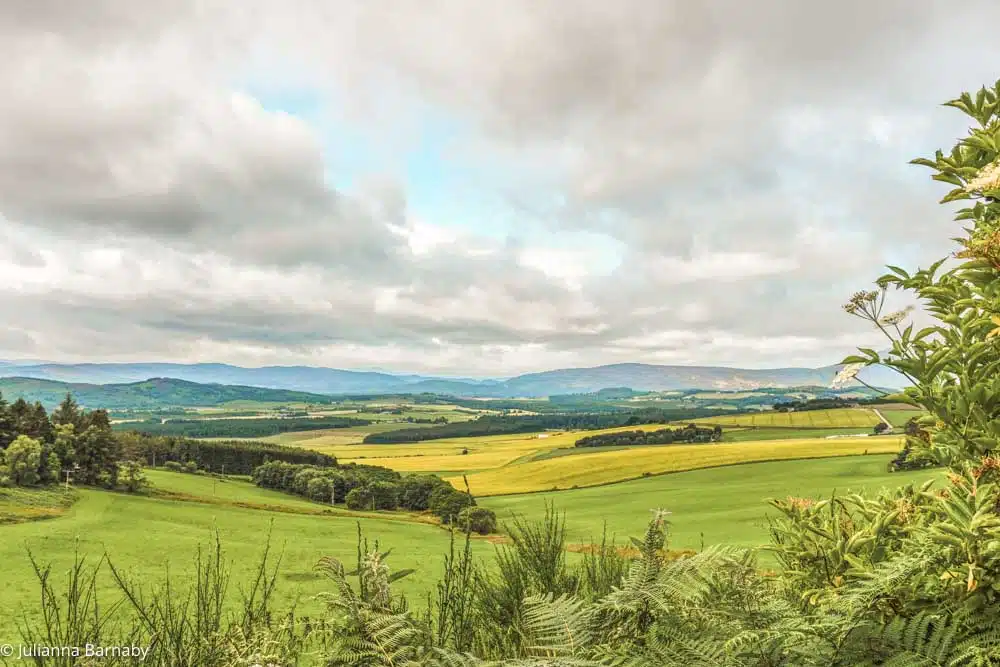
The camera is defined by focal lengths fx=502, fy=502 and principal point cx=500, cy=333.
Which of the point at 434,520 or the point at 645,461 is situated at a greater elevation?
the point at 645,461

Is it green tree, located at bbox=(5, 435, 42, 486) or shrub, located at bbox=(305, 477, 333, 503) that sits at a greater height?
green tree, located at bbox=(5, 435, 42, 486)

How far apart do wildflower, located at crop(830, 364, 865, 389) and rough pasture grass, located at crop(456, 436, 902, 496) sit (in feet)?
207

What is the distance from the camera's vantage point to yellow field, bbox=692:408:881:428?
285 ft

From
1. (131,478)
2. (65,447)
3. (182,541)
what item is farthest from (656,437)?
(65,447)

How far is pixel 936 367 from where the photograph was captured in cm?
289

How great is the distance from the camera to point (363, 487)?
232ft

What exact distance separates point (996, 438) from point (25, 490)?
68.8 metres

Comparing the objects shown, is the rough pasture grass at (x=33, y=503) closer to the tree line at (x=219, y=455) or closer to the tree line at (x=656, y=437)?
the tree line at (x=219, y=455)

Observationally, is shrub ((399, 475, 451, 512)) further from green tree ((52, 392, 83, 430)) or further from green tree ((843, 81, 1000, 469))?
green tree ((843, 81, 1000, 469))

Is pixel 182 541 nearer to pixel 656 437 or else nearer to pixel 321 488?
pixel 321 488

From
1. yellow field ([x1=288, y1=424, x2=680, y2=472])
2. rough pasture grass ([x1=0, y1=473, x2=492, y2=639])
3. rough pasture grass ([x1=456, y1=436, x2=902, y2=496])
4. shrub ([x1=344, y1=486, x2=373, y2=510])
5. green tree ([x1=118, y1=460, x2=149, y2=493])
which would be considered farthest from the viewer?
yellow field ([x1=288, y1=424, x2=680, y2=472])

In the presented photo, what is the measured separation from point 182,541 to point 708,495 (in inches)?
1848

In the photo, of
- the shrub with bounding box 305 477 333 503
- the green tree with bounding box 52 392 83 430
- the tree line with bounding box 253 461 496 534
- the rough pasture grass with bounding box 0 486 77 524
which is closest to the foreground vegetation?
the rough pasture grass with bounding box 0 486 77 524

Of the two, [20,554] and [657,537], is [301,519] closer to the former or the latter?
[20,554]
